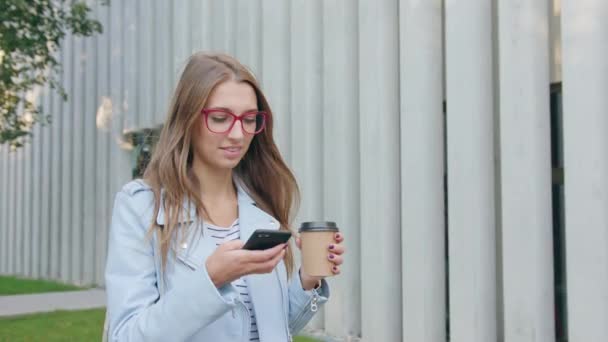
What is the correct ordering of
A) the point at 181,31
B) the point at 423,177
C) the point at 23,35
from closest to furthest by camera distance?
1. the point at 423,177
2. the point at 23,35
3. the point at 181,31

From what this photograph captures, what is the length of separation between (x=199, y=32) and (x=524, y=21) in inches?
214

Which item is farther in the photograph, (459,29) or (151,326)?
(459,29)

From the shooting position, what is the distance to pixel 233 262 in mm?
1681

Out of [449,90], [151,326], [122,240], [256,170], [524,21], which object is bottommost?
[151,326]

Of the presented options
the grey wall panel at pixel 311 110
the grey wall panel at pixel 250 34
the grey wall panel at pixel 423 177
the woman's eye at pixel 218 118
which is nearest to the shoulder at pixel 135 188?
the woman's eye at pixel 218 118

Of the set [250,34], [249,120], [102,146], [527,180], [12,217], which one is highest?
[250,34]

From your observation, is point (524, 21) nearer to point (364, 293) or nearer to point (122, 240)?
point (364, 293)

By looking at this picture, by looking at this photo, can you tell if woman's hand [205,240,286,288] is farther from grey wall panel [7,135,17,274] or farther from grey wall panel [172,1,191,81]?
grey wall panel [7,135,17,274]

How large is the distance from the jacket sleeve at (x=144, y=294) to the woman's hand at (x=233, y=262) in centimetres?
3

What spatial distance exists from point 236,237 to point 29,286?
35.1ft

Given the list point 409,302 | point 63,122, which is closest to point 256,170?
point 409,302

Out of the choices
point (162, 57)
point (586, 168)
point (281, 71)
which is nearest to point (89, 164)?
point (162, 57)

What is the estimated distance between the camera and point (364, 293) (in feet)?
21.1

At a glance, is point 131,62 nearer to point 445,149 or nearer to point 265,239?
point 445,149
